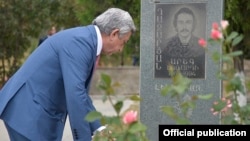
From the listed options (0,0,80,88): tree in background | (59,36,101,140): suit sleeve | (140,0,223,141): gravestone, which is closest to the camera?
(59,36,101,140): suit sleeve

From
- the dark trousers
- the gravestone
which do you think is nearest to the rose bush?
the dark trousers

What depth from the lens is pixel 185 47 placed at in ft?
15.5

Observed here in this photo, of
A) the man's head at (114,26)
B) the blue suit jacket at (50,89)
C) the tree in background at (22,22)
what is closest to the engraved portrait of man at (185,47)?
the man's head at (114,26)

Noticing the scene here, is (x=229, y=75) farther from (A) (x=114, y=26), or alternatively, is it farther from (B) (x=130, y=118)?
(A) (x=114, y=26)

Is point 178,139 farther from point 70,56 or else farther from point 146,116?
point 146,116

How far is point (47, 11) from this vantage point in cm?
1295

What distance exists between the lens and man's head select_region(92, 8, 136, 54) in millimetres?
3258

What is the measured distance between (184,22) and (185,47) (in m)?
0.21

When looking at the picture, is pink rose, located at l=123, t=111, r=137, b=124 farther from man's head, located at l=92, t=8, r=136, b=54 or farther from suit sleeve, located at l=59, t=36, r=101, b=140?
man's head, located at l=92, t=8, r=136, b=54

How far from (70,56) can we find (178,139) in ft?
3.64

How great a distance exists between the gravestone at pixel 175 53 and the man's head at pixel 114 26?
148 centimetres

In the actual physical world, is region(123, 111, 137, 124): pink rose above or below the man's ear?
below

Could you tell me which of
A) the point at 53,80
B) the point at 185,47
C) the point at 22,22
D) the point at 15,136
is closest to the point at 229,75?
the point at 53,80

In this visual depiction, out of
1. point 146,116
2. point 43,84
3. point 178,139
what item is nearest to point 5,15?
point 146,116
